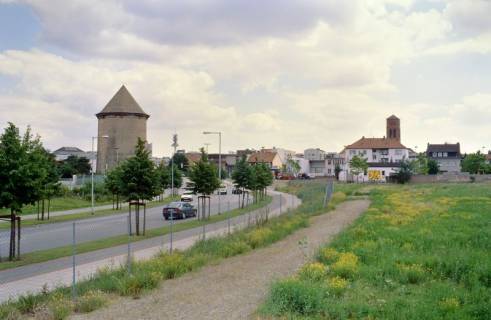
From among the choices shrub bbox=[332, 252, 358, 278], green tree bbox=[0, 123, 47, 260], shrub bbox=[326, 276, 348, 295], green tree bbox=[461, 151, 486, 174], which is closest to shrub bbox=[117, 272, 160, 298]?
shrub bbox=[326, 276, 348, 295]

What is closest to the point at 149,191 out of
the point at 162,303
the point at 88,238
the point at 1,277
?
the point at 88,238

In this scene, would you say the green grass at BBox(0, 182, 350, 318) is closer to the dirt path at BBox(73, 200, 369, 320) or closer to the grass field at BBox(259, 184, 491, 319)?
the dirt path at BBox(73, 200, 369, 320)

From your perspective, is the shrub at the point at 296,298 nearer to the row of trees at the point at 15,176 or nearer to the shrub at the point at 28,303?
the shrub at the point at 28,303

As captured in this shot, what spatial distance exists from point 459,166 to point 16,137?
147 metres

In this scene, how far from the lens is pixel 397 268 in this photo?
45.5 ft

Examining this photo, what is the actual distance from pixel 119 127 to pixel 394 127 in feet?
300

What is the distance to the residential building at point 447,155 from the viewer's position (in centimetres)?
15188

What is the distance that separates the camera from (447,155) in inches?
6053

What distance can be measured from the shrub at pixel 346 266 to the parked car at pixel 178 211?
2446cm

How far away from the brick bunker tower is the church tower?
84952 mm

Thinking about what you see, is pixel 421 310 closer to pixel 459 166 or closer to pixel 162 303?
pixel 162 303

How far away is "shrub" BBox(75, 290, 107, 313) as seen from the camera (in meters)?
11.4

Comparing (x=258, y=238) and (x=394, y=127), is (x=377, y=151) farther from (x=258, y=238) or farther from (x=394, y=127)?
(x=258, y=238)

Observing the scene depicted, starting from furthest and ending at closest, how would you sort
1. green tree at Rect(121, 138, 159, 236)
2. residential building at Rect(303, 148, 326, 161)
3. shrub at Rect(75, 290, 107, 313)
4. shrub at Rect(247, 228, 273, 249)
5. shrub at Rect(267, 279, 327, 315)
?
1. residential building at Rect(303, 148, 326, 161)
2. green tree at Rect(121, 138, 159, 236)
3. shrub at Rect(247, 228, 273, 249)
4. shrub at Rect(75, 290, 107, 313)
5. shrub at Rect(267, 279, 327, 315)
